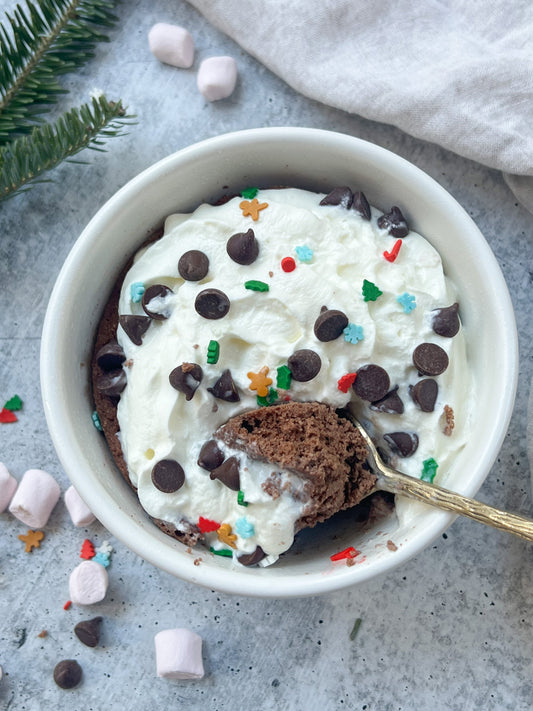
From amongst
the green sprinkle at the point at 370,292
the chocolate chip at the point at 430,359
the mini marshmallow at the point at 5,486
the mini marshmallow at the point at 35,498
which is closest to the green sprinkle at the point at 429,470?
the chocolate chip at the point at 430,359

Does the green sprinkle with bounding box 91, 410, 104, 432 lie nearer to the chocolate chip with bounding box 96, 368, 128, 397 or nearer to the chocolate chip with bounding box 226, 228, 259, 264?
the chocolate chip with bounding box 96, 368, 128, 397

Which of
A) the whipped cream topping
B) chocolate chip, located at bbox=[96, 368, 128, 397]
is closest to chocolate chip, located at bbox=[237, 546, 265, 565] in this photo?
the whipped cream topping

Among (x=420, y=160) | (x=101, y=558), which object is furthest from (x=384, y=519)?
(x=420, y=160)

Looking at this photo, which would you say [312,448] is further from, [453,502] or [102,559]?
[102,559]

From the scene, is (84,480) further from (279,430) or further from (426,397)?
(426,397)

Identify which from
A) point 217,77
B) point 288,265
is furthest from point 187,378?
point 217,77
